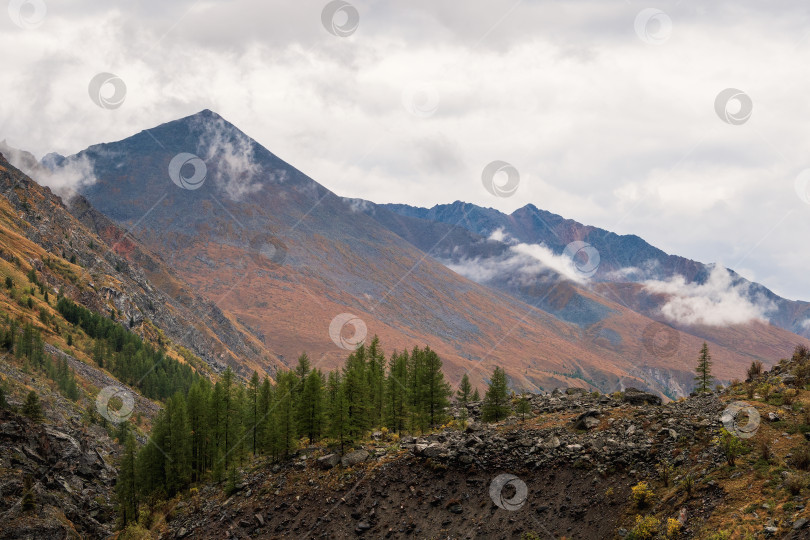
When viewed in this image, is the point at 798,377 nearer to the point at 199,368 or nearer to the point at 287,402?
the point at 287,402

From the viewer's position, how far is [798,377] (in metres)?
36.8

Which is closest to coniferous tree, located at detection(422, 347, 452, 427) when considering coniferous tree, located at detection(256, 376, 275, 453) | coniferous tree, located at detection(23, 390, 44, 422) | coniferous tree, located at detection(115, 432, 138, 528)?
coniferous tree, located at detection(256, 376, 275, 453)

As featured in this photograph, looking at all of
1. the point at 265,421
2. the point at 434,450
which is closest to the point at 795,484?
the point at 434,450

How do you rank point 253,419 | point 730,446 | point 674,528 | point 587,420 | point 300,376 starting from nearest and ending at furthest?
point 674,528 → point 730,446 → point 587,420 → point 253,419 → point 300,376

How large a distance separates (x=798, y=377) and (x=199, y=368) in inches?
7574

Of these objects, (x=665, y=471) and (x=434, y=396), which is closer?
(x=665, y=471)

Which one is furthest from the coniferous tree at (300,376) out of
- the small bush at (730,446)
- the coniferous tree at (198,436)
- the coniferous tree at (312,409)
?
the small bush at (730,446)

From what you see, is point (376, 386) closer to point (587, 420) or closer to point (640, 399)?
point (587, 420)

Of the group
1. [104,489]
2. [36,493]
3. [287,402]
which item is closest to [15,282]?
[104,489]

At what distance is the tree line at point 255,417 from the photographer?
56406mm

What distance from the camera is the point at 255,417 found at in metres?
60.1

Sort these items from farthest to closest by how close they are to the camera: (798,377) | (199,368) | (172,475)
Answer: (199,368) < (172,475) < (798,377)

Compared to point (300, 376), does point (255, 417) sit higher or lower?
lower

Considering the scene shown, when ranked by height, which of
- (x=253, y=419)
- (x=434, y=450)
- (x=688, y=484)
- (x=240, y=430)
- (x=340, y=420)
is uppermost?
(x=688, y=484)
